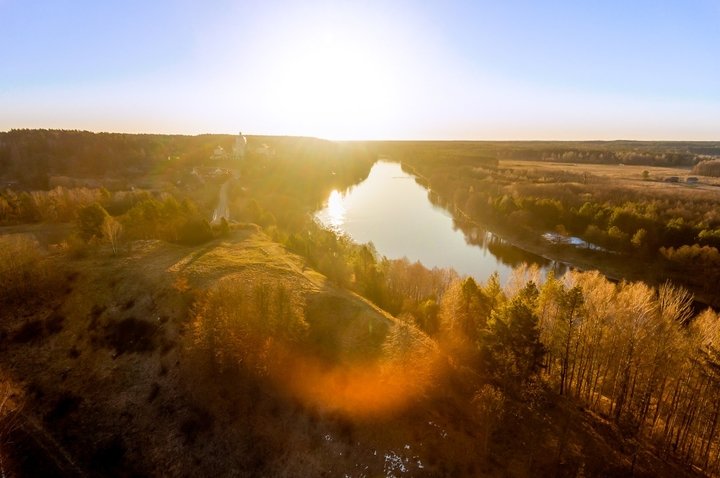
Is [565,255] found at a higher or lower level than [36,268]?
lower

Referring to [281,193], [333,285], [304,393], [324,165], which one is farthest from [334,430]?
[324,165]

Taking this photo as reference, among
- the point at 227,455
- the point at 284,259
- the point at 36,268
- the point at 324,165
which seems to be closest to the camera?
the point at 227,455

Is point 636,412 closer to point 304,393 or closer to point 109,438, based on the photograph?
point 304,393

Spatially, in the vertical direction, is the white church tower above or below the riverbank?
above

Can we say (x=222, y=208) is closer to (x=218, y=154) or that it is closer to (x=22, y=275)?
(x=22, y=275)

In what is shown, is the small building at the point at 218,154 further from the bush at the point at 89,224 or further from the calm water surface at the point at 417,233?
the bush at the point at 89,224

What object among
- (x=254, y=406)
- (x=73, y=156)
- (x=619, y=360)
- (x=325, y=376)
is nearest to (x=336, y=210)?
(x=325, y=376)

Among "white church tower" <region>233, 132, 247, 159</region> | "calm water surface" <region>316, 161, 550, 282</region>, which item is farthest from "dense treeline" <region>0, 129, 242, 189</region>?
"calm water surface" <region>316, 161, 550, 282</region>

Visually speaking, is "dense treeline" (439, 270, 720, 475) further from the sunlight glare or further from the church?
the church
